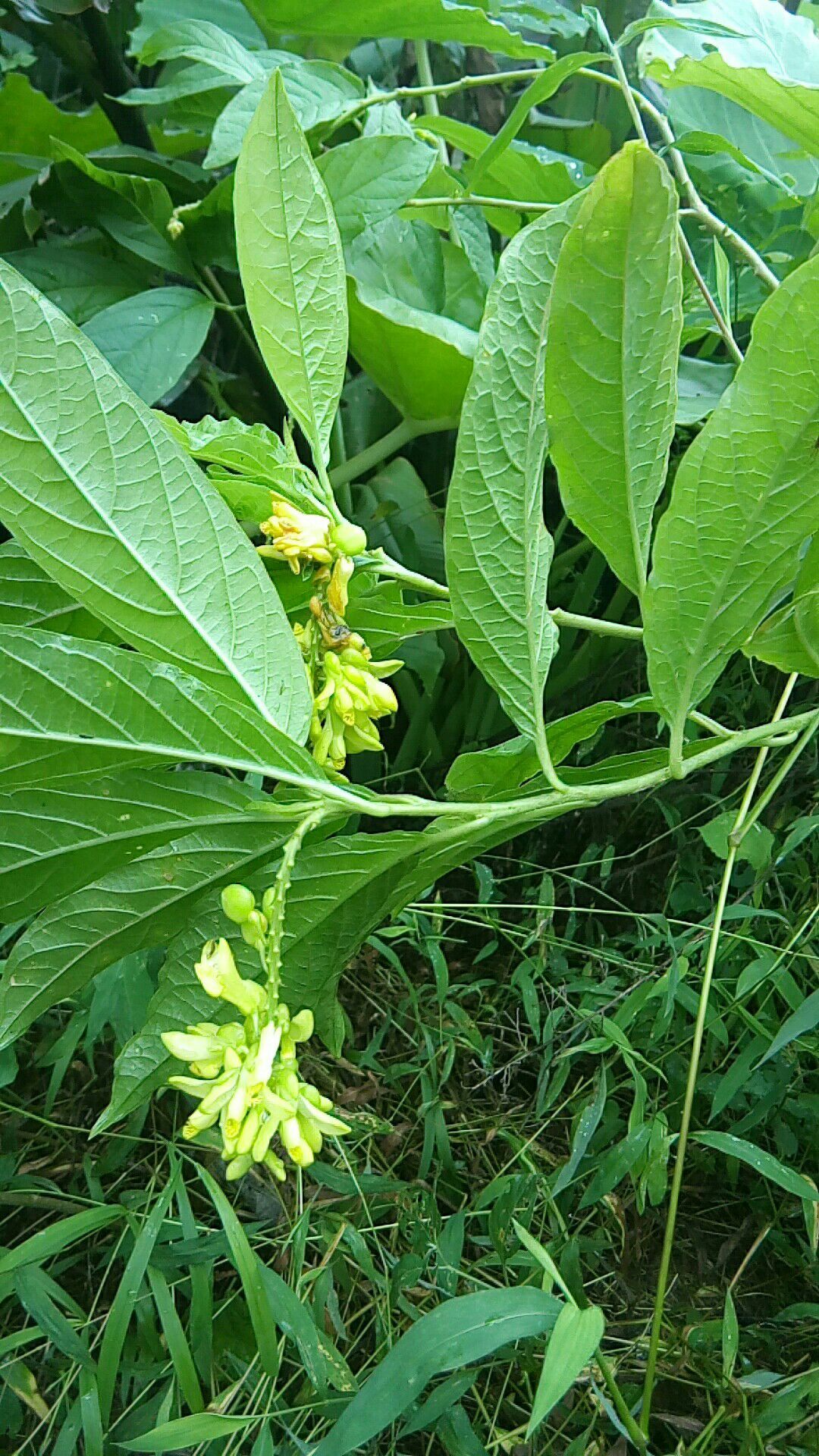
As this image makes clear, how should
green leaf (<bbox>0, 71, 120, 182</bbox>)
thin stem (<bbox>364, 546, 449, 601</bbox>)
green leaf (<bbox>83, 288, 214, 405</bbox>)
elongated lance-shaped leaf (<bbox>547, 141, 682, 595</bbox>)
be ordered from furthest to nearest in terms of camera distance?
green leaf (<bbox>0, 71, 120, 182</bbox>) → green leaf (<bbox>83, 288, 214, 405</bbox>) → thin stem (<bbox>364, 546, 449, 601</bbox>) → elongated lance-shaped leaf (<bbox>547, 141, 682, 595</bbox>)

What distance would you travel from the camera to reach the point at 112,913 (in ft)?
0.87

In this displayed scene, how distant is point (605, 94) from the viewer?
2.83ft

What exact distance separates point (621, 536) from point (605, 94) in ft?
2.58

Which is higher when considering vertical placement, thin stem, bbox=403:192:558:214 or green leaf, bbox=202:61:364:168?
green leaf, bbox=202:61:364:168

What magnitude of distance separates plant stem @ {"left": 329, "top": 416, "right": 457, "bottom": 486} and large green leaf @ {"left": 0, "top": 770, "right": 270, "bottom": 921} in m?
0.48

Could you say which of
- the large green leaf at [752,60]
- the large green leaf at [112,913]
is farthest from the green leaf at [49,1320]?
the large green leaf at [752,60]

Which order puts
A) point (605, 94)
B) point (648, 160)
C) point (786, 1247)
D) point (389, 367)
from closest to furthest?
point (648, 160)
point (786, 1247)
point (389, 367)
point (605, 94)

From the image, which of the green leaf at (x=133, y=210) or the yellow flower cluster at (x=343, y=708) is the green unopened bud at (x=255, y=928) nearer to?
the yellow flower cluster at (x=343, y=708)

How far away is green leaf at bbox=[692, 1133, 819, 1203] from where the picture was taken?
472 millimetres

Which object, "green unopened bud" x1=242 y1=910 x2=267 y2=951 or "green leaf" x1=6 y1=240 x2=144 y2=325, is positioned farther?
"green leaf" x1=6 y1=240 x2=144 y2=325

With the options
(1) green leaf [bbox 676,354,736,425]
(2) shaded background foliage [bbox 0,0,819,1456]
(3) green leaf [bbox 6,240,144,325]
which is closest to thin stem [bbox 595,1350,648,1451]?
(2) shaded background foliage [bbox 0,0,819,1456]

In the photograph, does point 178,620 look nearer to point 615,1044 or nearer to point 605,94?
point 615,1044

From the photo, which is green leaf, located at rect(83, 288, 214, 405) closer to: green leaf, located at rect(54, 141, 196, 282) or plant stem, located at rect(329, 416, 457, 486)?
green leaf, located at rect(54, 141, 196, 282)

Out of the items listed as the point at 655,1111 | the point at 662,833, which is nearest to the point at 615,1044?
the point at 655,1111
